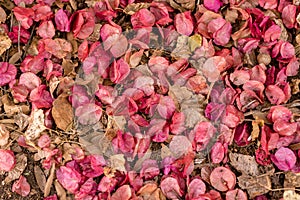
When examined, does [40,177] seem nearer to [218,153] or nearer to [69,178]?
[69,178]

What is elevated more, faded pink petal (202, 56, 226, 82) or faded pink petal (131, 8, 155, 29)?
faded pink petal (131, 8, 155, 29)

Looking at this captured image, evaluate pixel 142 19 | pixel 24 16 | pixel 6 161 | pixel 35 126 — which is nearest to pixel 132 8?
pixel 142 19

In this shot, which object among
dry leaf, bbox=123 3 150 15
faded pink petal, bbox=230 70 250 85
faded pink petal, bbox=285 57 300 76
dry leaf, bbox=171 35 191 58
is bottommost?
faded pink petal, bbox=230 70 250 85

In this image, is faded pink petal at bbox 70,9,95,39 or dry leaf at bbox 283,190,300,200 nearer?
dry leaf at bbox 283,190,300,200

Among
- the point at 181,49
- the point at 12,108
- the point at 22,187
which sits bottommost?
the point at 22,187

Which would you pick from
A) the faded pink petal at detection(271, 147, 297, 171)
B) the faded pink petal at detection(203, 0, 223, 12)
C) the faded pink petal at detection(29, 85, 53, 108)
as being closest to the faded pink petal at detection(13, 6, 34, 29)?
the faded pink petal at detection(29, 85, 53, 108)

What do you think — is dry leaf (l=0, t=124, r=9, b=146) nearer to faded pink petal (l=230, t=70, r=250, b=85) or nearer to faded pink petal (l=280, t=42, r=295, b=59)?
faded pink petal (l=230, t=70, r=250, b=85)

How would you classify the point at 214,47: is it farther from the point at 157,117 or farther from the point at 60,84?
the point at 60,84
